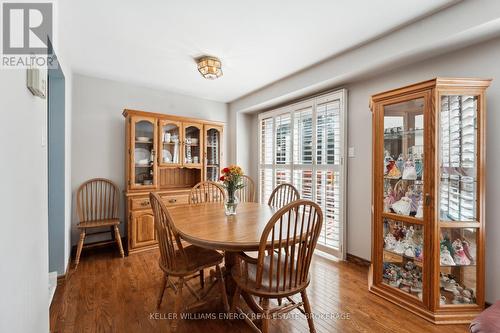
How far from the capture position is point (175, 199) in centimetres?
347

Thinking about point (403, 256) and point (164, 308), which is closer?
point (164, 308)

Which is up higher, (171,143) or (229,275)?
(171,143)

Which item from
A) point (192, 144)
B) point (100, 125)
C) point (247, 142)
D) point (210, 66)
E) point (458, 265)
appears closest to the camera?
point (458, 265)

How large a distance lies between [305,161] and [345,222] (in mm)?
1002

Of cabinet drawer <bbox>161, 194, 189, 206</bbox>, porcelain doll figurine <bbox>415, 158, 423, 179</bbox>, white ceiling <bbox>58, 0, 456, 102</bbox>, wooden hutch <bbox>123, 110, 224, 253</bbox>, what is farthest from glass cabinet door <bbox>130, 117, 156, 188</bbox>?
porcelain doll figurine <bbox>415, 158, 423, 179</bbox>

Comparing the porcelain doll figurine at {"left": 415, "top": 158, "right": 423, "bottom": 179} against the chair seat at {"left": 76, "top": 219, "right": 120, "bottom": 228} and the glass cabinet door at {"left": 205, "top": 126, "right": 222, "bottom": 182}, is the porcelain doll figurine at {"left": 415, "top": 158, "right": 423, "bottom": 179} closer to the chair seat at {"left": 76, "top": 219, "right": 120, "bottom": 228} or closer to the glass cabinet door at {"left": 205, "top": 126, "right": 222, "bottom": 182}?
the glass cabinet door at {"left": 205, "top": 126, "right": 222, "bottom": 182}

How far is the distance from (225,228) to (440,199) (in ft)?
5.73

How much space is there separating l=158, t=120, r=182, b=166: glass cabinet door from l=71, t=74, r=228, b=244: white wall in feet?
1.60

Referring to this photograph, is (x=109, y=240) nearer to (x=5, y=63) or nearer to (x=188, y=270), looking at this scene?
(x=188, y=270)

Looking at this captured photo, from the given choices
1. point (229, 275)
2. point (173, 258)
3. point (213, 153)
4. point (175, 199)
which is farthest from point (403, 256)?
point (213, 153)

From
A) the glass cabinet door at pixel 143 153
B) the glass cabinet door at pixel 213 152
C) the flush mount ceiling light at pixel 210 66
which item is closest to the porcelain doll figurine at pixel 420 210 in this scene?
the flush mount ceiling light at pixel 210 66

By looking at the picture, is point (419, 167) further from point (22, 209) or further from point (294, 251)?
point (22, 209)

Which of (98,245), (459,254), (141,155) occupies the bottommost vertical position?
(98,245)

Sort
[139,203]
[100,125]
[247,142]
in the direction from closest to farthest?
[139,203] → [100,125] → [247,142]
